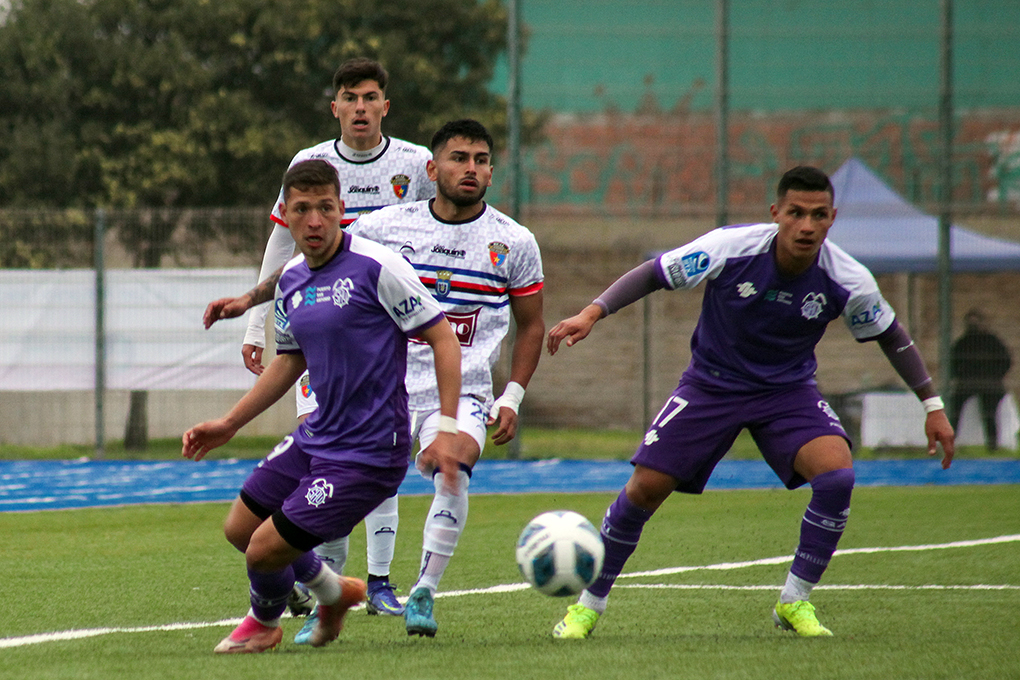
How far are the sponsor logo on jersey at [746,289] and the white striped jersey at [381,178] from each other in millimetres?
1795

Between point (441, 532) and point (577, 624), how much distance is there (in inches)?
27.0

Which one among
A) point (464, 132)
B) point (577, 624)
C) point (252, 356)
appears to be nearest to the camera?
point (577, 624)

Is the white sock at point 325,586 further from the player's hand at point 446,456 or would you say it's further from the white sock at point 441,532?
the player's hand at point 446,456

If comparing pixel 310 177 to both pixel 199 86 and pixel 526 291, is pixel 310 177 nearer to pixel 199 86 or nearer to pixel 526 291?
pixel 526 291

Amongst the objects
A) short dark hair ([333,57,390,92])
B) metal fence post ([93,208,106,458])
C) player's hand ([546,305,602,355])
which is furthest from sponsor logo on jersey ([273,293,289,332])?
metal fence post ([93,208,106,458])

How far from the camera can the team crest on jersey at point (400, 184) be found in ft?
22.3

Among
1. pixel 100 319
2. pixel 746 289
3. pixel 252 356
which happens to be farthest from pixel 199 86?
pixel 746 289

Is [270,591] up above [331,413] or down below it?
below

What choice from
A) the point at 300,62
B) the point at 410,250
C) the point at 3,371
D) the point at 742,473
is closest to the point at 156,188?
the point at 300,62

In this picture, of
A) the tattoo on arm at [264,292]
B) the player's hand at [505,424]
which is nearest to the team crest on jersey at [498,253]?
the player's hand at [505,424]

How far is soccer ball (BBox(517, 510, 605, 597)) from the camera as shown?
526cm

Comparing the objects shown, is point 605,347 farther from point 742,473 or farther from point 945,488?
point 945,488

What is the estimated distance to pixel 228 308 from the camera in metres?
5.75

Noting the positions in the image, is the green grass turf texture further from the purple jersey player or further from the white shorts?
the white shorts
